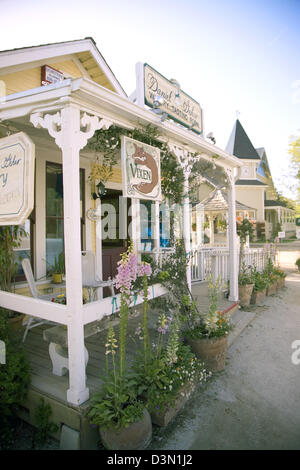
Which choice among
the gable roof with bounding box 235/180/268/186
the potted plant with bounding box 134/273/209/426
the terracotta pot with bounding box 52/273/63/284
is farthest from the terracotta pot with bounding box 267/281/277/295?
the gable roof with bounding box 235/180/268/186

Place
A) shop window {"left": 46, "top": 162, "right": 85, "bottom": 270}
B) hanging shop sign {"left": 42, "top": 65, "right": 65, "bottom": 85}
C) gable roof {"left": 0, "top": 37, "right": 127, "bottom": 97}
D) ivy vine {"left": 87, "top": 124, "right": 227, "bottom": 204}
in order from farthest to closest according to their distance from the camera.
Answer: hanging shop sign {"left": 42, "top": 65, "right": 65, "bottom": 85} < shop window {"left": 46, "top": 162, "right": 85, "bottom": 270} < gable roof {"left": 0, "top": 37, "right": 127, "bottom": 97} < ivy vine {"left": 87, "top": 124, "right": 227, "bottom": 204}

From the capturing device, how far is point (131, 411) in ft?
7.55

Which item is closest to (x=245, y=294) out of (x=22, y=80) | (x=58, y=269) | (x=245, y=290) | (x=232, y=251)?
(x=245, y=290)

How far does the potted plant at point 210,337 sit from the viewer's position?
3.62 m

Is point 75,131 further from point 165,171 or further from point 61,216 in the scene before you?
point 61,216

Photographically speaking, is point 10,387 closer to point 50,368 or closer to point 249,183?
point 50,368

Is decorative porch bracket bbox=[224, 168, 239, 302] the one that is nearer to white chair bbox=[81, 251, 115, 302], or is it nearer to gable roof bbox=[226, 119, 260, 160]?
white chair bbox=[81, 251, 115, 302]

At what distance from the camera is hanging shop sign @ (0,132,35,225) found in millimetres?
2742

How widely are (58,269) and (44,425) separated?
8.53 feet

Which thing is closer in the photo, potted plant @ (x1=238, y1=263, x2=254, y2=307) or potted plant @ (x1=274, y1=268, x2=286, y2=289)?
potted plant @ (x1=238, y1=263, x2=254, y2=307)

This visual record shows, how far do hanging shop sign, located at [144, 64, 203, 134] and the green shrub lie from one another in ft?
10.7

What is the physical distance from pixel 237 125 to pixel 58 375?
28.1 m

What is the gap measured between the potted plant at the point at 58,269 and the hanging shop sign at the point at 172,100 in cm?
283

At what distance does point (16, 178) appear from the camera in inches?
112
